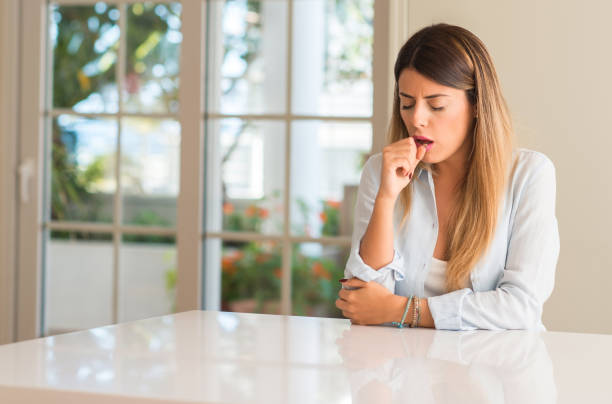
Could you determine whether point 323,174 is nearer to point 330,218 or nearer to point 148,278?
point 330,218

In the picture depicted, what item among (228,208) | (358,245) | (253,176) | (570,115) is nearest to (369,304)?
(358,245)

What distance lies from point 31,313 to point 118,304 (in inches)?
14.7

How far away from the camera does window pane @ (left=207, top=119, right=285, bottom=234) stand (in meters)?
5.52

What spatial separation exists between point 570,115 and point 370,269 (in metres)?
1.10

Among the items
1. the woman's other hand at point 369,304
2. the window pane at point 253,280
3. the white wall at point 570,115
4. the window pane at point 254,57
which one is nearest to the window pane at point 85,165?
the window pane at point 254,57

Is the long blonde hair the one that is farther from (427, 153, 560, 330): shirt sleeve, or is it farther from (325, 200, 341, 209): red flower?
(325, 200, 341, 209): red flower

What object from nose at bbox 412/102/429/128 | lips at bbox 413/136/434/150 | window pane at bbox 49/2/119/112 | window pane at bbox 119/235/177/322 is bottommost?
window pane at bbox 119/235/177/322

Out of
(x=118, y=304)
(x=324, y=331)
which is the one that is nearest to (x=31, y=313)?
(x=118, y=304)

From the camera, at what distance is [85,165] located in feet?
18.9

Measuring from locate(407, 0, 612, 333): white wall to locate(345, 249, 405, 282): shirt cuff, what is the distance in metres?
0.89

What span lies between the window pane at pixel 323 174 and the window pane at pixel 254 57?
55 cm

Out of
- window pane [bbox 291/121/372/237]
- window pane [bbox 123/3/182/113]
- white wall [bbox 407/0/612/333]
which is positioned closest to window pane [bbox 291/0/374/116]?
window pane [bbox 291/121/372/237]

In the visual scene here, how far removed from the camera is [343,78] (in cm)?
611

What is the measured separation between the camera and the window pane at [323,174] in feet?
17.2
